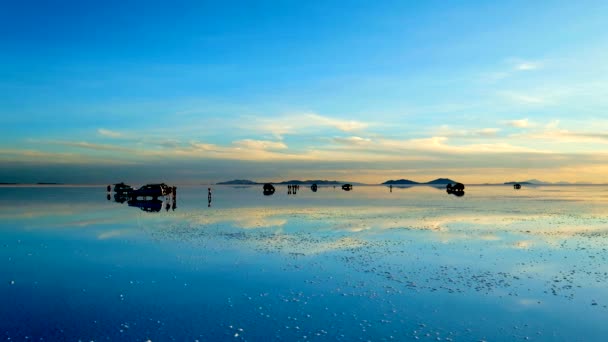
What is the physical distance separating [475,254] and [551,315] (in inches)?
359

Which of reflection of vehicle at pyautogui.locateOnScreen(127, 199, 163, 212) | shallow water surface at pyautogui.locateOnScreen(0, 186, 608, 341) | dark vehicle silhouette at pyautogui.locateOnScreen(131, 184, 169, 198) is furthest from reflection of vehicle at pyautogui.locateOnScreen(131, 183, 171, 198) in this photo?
shallow water surface at pyautogui.locateOnScreen(0, 186, 608, 341)

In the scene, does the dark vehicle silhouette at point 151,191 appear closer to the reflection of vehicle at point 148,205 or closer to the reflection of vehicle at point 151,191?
the reflection of vehicle at point 151,191

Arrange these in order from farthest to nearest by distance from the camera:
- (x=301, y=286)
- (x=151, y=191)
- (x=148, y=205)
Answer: (x=151, y=191) → (x=148, y=205) → (x=301, y=286)

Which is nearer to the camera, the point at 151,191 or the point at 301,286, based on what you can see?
the point at 301,286

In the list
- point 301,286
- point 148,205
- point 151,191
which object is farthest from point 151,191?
point 301,286

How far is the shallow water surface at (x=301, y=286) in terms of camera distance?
1076cm

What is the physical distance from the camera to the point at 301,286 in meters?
14.8

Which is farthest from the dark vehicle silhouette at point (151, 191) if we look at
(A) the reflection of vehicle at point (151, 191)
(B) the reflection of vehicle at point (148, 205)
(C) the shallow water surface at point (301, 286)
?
(C) the shallow water surface at point (301, 286)

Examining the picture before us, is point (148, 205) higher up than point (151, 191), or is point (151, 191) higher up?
point (151, 191)

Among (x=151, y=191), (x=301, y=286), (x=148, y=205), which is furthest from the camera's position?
(x=151, y=191)

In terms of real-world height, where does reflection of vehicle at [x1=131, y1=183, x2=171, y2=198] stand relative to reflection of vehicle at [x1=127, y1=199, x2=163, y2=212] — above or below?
above

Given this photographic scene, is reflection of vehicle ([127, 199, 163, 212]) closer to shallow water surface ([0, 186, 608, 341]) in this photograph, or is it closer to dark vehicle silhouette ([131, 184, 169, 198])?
dark vehicle silhouette ([131, 184, 169, 198])

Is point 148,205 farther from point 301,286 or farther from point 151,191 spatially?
point 301,286

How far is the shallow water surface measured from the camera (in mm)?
10758
